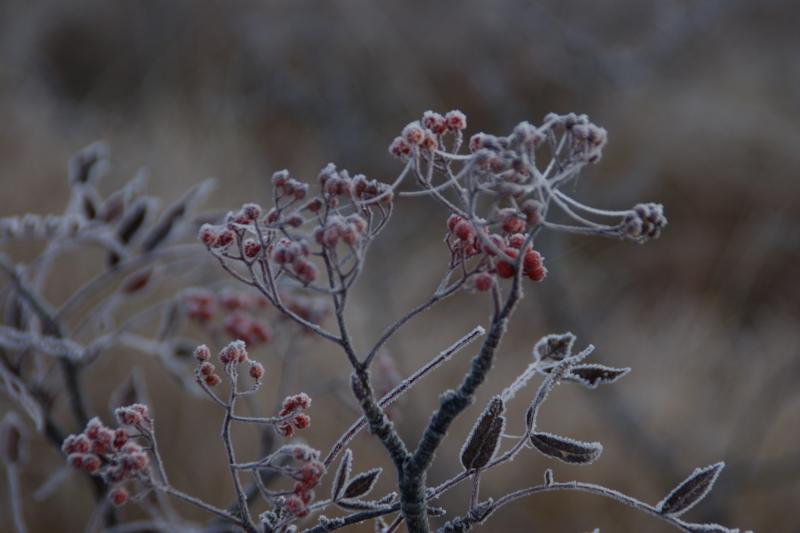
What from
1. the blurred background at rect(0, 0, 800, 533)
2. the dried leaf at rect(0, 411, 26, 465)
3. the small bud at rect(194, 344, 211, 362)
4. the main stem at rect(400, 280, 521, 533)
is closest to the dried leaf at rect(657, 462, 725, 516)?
the main stem at rect(400, 280, 521, 533)

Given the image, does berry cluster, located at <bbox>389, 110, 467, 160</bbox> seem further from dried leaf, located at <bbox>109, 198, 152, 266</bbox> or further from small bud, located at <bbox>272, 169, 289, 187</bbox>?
dried leaf, located at <bbox>109, 198, 152, 266</bbox>

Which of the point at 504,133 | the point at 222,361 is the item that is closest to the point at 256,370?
the point at 222,361

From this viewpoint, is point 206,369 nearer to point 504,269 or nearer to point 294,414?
point 294,414

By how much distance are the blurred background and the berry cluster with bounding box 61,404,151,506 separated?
Result: 398 mm

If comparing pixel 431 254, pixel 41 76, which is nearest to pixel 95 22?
pixel 41 76

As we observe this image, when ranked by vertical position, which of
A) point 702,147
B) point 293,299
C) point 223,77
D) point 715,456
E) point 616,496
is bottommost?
point 616,496

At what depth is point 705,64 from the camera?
5430 mm

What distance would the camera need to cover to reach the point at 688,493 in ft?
1.24

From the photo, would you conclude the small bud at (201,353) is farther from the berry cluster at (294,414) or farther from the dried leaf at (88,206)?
the dried leaf at (88,206)

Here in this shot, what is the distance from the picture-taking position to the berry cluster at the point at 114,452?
1.04 feet

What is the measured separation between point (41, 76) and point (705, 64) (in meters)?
4.45

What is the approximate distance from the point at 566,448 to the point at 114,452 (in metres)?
0.21

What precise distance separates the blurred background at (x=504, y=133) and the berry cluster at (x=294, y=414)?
13.9 inches

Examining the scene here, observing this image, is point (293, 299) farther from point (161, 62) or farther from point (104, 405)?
point (161, 62)
